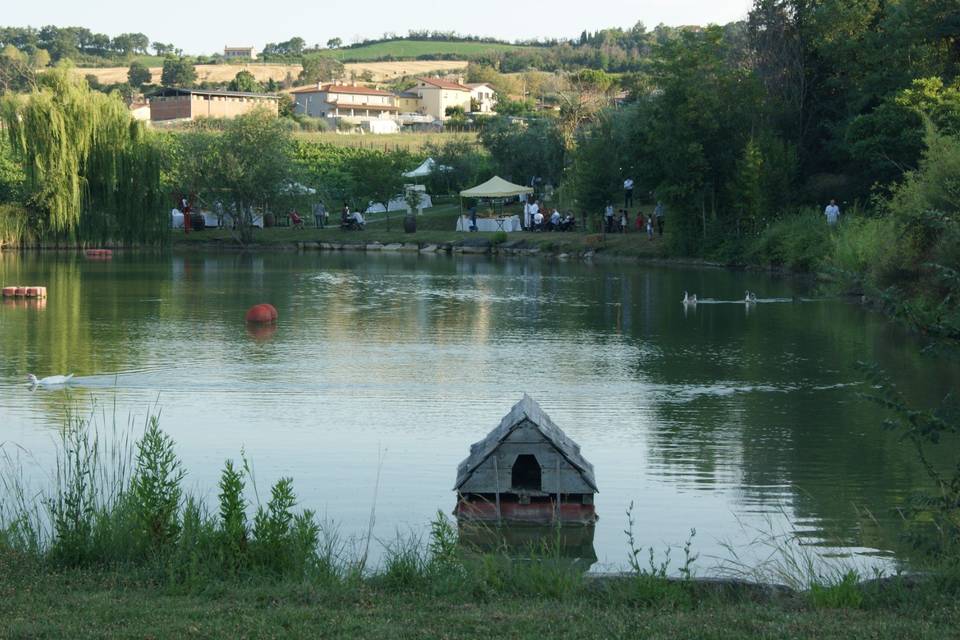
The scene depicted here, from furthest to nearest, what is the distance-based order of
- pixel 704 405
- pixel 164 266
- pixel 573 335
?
pixel 164 266
pixel 573 335
pixel 704 405

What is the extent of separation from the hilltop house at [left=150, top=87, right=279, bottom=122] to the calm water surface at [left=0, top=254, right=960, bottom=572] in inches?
3801

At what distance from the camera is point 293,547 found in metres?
8.40

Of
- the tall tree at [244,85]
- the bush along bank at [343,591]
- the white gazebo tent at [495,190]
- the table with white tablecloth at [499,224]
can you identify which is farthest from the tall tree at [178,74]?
the bush along bank at [343,591]

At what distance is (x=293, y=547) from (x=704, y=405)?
10.9 metres

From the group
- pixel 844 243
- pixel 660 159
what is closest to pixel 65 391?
pixel 844 243

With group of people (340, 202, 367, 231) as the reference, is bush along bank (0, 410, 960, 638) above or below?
below

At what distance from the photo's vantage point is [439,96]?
534 feet

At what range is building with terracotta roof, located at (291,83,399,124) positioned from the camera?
492 ft

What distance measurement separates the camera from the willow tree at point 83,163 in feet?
184

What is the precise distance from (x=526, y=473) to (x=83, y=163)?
49676 mm

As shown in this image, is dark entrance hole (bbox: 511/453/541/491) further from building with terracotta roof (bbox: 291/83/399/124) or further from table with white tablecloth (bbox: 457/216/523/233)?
building with terracotta roof (bbox: 291/83/399/124)

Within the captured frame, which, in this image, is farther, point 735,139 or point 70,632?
point 735,139

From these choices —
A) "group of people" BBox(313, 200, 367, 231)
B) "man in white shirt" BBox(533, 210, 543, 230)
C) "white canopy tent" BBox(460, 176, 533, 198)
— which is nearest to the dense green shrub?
"man in white shirt" BBox(533, 210, 543, 230)

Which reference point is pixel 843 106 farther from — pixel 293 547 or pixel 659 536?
pixel 293 547
